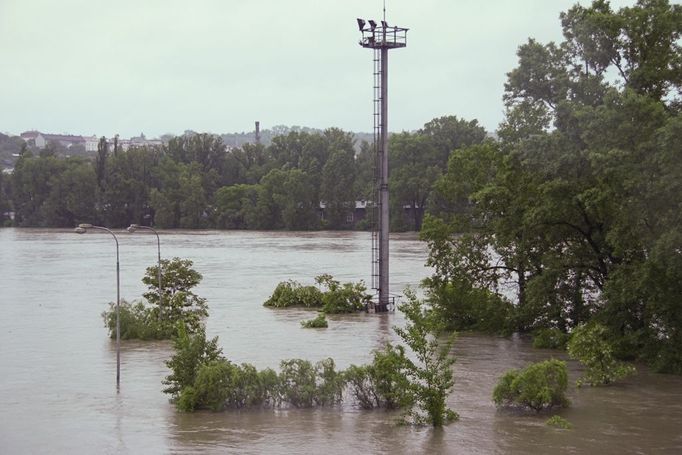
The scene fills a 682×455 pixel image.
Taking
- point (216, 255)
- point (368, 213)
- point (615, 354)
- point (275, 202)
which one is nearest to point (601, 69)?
point (615, 354)

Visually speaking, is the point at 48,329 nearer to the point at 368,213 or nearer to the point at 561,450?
the point at 561,450

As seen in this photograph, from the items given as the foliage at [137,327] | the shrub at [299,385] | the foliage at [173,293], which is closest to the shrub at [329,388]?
the shrub at [299,385]

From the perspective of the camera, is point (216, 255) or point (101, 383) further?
point (216, 255)

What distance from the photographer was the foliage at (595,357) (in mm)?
29281

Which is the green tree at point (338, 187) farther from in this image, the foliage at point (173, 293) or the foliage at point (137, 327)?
the foliage at point (137, 327)

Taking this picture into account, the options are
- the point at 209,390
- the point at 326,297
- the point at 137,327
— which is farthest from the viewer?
the point at 326,297

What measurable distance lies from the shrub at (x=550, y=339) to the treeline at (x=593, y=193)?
23 centimetres

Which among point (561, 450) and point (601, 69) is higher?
point (601, 69)

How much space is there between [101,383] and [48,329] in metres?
13.2

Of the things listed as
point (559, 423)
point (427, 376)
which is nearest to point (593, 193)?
point (559, 423)

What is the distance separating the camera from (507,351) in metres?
36.1

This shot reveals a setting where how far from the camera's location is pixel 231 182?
479ft

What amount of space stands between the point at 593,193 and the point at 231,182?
385 ft

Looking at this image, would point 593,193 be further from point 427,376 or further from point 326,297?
point 326,297
